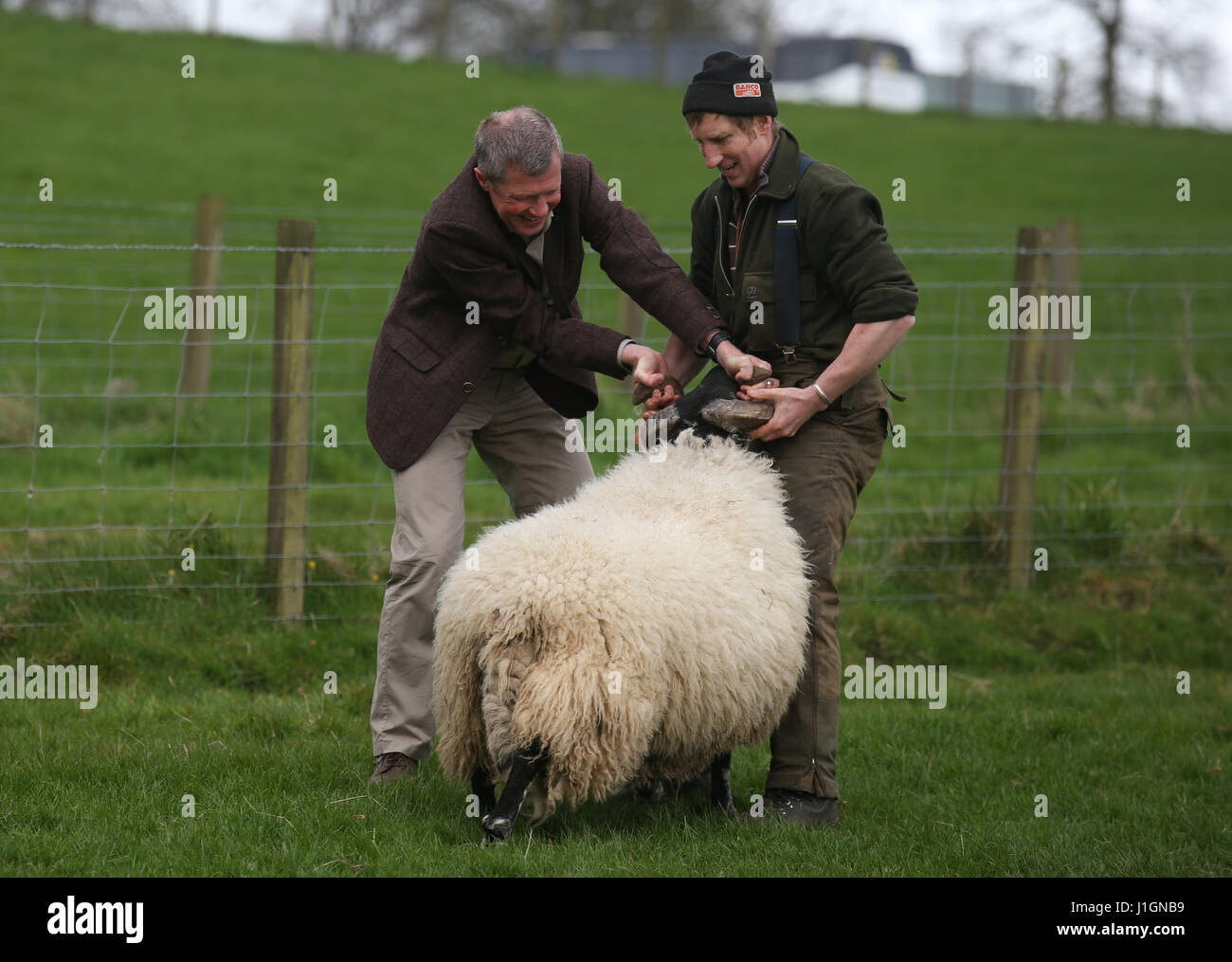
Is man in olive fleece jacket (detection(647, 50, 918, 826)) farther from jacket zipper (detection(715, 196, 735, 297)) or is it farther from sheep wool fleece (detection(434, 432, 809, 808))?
sheep wool fleece (detection(434, 432, 809, 808))

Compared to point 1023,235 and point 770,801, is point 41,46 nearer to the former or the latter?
point 1023,235

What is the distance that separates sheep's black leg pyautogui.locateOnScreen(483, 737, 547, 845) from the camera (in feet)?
12.7

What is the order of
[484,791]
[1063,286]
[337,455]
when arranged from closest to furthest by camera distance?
[484,791] < [1063,286] < [337,455]

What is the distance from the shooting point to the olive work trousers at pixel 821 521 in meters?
4.53

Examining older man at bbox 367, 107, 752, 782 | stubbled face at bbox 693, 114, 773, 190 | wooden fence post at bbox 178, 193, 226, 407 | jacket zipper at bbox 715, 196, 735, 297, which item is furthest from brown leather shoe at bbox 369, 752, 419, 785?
wooden fence post at bbox 178, 193, 226, 407

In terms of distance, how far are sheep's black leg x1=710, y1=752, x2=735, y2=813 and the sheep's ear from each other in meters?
1.21

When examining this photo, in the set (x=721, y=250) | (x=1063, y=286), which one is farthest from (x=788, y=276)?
(x=1063, y=286)

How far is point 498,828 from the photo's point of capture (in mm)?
3871

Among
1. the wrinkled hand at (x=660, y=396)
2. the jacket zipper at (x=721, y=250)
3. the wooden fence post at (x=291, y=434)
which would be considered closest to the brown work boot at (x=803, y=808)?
the wrinkled hand at (x=660, y=396)

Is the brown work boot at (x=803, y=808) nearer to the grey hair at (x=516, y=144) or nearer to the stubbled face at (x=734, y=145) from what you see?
the stubbled face at (x=734, y=145)

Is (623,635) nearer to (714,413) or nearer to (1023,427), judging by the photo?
(714,413)

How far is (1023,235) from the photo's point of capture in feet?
24.1

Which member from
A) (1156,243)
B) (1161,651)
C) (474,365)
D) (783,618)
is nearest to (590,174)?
(474,365)

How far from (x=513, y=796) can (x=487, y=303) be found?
1.78 metres
